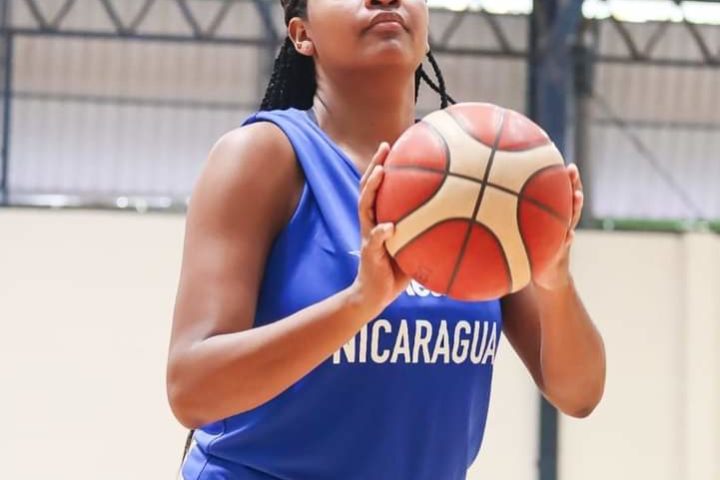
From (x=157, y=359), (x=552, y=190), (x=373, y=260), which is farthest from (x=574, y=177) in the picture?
(x=157, y=359)

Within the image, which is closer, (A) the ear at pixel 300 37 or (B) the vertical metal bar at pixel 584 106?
(A) the ear at pixel 300 37

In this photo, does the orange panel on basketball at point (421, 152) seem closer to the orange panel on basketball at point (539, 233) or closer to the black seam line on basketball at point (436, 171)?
the black seam line on basketball at point (436, 171)

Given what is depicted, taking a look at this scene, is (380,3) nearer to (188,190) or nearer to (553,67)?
(553,67)

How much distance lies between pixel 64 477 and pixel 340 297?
3.70m

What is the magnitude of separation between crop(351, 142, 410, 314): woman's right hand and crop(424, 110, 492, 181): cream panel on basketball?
3.4 inches

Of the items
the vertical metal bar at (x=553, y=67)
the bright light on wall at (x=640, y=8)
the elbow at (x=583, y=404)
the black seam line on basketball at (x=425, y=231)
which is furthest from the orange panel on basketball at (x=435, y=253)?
the bright light on wall at (x=640, y=8)

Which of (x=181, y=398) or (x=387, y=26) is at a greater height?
(x=387, y=26)

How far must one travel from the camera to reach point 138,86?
7.33m

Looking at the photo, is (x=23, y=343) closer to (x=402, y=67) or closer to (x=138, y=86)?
(x=138, y=86)

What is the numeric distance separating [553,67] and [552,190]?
4.96 m

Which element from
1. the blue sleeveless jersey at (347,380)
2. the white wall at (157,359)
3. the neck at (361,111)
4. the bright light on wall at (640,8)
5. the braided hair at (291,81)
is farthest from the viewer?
the bright light on wall at (640,8)

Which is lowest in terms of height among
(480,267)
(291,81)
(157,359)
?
(157,359)

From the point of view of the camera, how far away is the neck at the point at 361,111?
1569mm

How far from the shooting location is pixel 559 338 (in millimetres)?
1541
